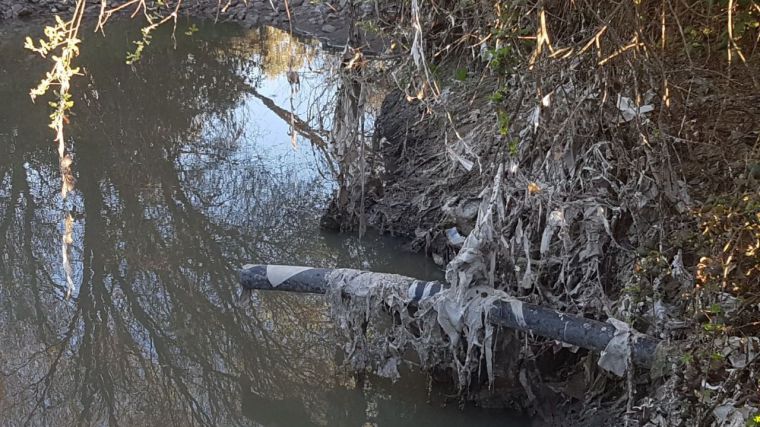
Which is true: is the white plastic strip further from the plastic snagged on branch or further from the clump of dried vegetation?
the clump of dried vegetation

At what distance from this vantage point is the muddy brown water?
12.1 feet

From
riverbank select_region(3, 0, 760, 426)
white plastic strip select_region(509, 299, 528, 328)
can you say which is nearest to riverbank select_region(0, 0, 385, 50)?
riverbank select_region(3, 0, 760, 426)

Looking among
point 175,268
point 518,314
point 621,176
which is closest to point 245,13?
A: point 175,268

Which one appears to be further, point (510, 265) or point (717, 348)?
point (510, 265)

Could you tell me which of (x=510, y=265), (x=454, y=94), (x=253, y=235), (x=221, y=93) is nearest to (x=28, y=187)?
(x=253, y=235)

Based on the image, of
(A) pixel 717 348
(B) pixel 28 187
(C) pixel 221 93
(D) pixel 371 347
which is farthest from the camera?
(C) pixel 221 93

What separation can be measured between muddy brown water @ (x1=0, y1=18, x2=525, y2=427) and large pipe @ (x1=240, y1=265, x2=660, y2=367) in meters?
0.59

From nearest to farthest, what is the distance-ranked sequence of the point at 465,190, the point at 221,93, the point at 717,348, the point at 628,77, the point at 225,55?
the point at 717,348 → the point at 628,77 → the point at 465,190 → the point at 221,93 → the point at 225,55

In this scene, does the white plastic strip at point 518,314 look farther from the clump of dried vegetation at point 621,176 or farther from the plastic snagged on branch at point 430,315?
the clump of dried vegetation at point 621,176

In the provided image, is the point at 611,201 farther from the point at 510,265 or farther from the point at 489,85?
the point at 489,85

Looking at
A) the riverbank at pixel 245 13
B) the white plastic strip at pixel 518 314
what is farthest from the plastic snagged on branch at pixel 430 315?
the riverbank at pixel 245 13

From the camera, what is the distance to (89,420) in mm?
3674

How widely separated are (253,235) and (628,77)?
120 inches

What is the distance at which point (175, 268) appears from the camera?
498cm
